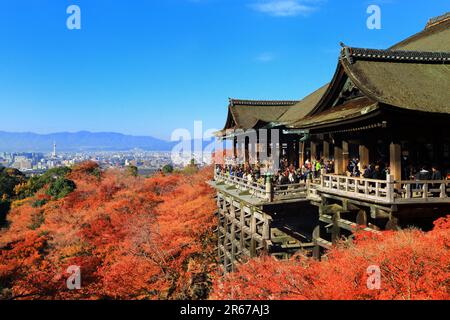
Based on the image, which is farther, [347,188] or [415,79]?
[415,79]

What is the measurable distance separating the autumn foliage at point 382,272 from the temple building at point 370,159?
4.14 feet

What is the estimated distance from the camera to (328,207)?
14.1 meters

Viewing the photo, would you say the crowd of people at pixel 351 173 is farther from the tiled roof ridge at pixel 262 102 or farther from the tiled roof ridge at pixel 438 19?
the tiled roof ridge at pixel 438 19

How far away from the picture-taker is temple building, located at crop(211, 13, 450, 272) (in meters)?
11.4

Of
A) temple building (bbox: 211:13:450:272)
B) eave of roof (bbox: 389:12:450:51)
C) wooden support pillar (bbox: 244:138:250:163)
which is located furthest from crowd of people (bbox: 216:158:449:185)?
eave of roof (bbox: 389:12:450:51)

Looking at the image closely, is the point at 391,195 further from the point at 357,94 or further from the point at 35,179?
the point at 35,179

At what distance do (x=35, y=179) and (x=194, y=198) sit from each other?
35.7 m

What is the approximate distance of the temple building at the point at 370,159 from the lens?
11.4 metres

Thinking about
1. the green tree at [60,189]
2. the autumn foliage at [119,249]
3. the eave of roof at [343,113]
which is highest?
the eave of roof at [343,113]

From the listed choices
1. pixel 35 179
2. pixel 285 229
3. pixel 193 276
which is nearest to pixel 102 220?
pixel 193 276

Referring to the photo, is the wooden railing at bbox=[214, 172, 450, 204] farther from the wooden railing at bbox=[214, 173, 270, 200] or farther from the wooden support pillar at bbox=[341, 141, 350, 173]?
the wooden support pillar at bbox=[341, 141, 350, 173]

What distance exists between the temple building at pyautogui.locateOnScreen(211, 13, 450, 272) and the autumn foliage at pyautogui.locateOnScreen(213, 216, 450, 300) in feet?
4.14

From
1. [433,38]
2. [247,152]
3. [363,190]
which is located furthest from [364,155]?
[247,152]

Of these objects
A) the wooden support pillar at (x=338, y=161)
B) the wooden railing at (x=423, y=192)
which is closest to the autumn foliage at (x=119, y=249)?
the wooden support pillar at (x=338, y=161)
